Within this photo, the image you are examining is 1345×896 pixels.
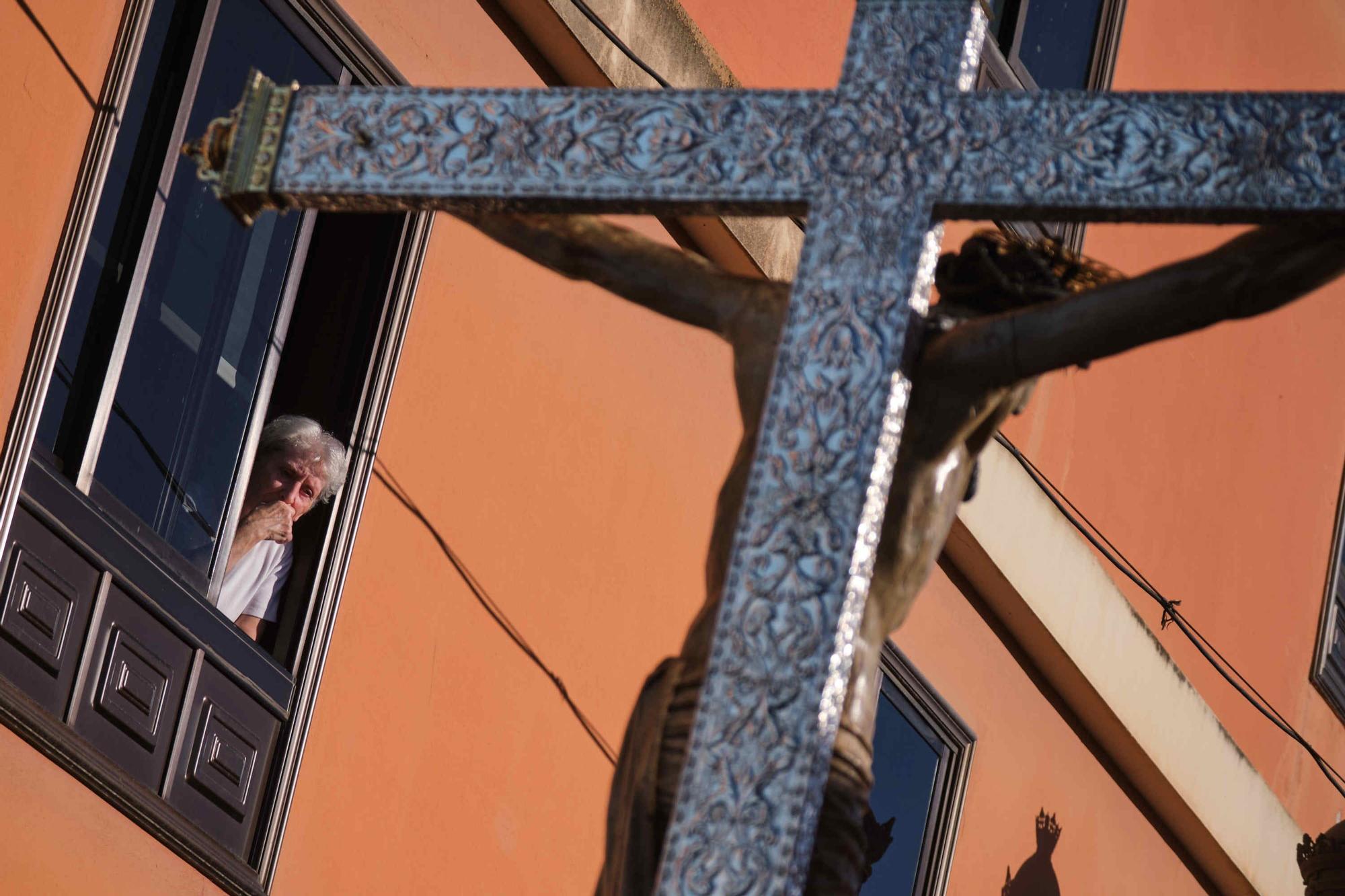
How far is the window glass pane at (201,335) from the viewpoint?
7637 mm

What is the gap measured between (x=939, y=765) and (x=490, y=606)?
3.84m

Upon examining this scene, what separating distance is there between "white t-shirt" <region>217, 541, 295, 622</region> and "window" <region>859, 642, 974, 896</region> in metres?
3.92

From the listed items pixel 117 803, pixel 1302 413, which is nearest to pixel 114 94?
pixel 117 803

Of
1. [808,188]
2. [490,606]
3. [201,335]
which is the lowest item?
[808,188]

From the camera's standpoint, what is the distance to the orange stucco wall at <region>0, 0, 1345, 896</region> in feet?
23.6

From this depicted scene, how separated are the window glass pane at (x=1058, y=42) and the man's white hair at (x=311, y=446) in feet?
19.3

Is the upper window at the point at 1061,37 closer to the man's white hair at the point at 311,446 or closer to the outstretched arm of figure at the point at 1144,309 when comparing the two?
the man's white hair at the point at 311,446

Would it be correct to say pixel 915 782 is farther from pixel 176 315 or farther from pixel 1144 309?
pixel 1144 309

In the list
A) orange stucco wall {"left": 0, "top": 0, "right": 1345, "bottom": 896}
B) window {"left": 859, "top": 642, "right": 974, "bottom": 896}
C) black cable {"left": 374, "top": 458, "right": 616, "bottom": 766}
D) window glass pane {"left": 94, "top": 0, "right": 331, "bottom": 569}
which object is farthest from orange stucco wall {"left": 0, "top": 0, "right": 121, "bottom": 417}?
window {"left": 859, "top": 642, "right": 974, "bottom": 896}

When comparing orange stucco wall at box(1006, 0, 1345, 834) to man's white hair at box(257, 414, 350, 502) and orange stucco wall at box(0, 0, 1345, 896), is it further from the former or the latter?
man's white hair at box(257, 414, 350, 502)

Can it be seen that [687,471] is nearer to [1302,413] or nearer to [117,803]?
[117,803]

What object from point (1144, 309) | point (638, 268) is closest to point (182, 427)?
point (638, 268)

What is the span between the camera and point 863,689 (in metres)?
4.20

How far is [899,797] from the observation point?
38.4ft
